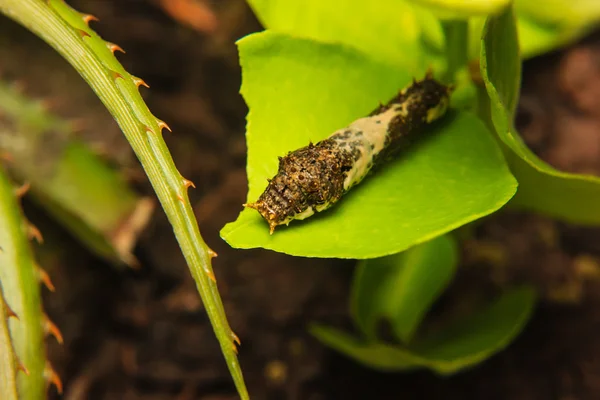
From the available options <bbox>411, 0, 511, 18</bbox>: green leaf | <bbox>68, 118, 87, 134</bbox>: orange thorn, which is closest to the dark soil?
<bbox>68, 118, 87, 134</bbox>: orange thorn

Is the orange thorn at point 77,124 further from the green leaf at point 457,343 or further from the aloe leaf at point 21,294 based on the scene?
the green leaf at point 457,343

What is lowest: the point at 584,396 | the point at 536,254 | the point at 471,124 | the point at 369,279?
the point at 584,396

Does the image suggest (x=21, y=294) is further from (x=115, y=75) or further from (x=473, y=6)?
(x=473, y=6)

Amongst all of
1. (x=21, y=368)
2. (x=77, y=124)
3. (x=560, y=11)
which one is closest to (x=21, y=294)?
(x=21, y=368)

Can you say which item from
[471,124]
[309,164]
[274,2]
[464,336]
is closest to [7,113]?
[274,2]

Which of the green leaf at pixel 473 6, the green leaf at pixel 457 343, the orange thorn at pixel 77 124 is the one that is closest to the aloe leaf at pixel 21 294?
the orange thorn at pixel 77 124

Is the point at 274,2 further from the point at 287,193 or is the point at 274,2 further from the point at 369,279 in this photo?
the point at 369,279
